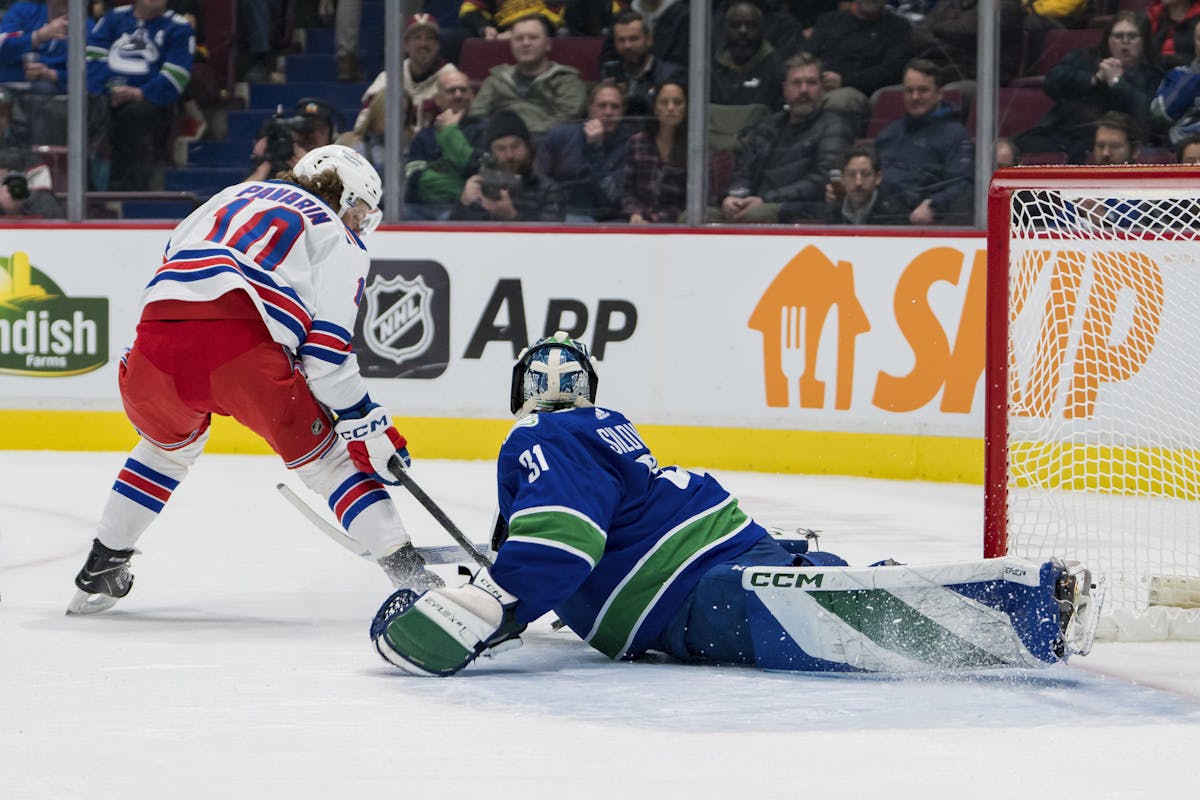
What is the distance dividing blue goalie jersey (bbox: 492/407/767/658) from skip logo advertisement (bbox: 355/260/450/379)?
3.72 metres

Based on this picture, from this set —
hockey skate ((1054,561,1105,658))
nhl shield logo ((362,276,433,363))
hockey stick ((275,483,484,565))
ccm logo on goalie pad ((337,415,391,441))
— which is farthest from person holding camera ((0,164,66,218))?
hockey skate ((1054,561,1105,658))

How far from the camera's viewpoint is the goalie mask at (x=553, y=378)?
3.12 m

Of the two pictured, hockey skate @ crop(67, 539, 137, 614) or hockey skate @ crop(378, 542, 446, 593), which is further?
hockey skate @ crop(67, 539, 137, 614)

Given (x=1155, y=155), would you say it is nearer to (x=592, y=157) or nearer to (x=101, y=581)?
(x=592, y=157)

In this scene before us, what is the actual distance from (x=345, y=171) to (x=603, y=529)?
1.20 m

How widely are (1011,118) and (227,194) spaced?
131 inches

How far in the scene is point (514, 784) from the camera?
7.61 ft

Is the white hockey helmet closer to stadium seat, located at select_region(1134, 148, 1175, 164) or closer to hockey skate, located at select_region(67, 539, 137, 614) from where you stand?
hockey skate, located at select_region(67, 539, 137, 614)

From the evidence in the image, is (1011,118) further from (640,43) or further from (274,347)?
(274,347)

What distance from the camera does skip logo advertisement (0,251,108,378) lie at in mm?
7121

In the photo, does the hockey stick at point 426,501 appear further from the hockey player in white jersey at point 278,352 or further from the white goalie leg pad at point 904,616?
the white goalie leg pad at point 904,616

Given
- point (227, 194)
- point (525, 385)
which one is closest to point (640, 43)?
point (227, 194)

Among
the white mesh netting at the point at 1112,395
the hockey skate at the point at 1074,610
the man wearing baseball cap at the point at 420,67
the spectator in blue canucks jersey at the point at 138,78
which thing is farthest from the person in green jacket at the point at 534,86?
the hockey skate at the point at 1074,610

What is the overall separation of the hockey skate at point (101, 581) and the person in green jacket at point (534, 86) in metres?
3.51
